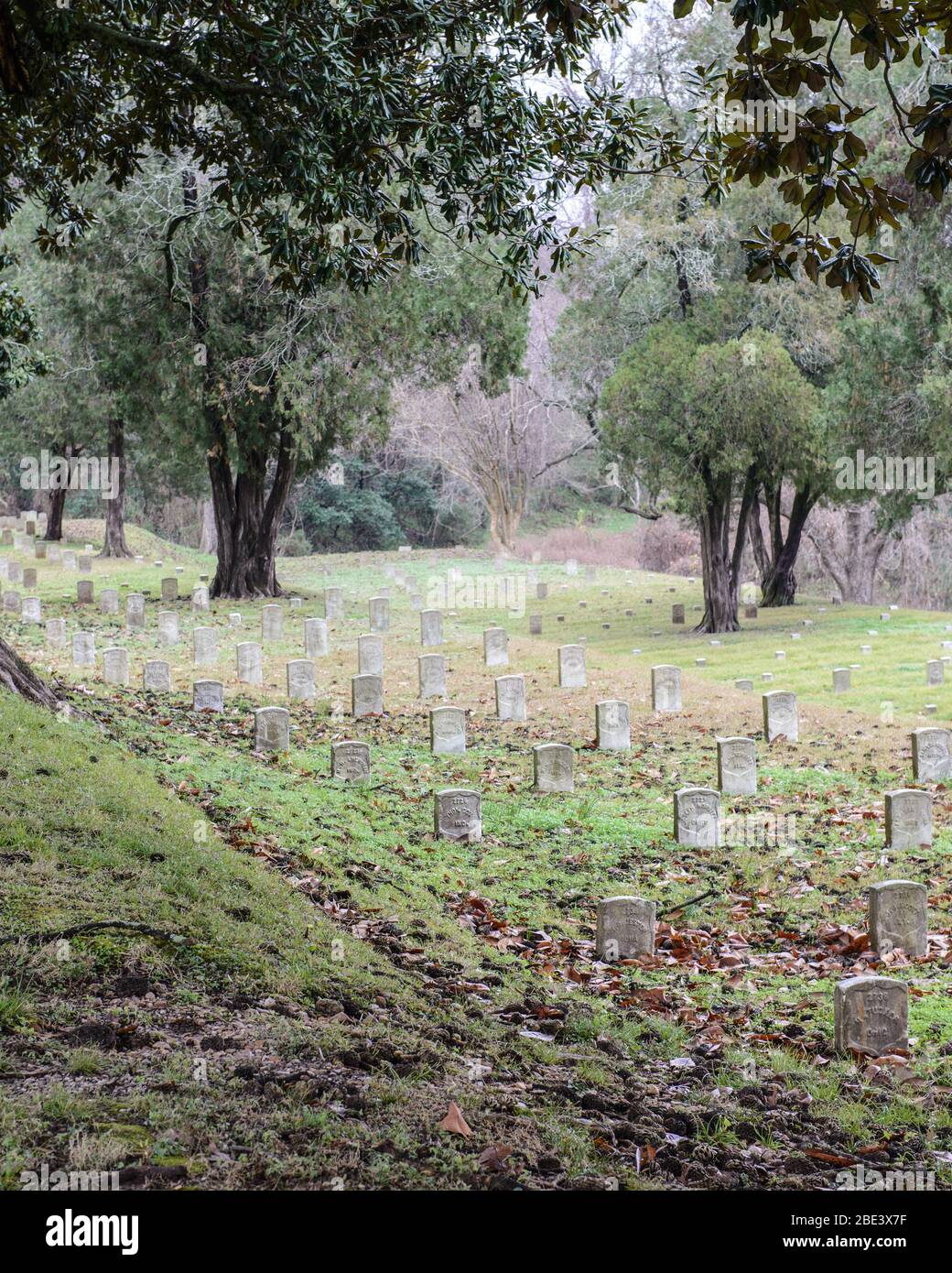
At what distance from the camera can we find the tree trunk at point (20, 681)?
11.1 metres

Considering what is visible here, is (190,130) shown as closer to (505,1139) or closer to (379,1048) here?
(379,1048)

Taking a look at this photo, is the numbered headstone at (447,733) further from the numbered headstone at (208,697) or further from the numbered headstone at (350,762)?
the numbered headstone at (208,697)

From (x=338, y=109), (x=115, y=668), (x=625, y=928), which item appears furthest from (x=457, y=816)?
(x=115, y=668)

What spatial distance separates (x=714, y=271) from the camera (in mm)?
27672

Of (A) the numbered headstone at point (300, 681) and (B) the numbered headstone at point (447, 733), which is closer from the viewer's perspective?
(B) the numbered headstone at point (447, 733)

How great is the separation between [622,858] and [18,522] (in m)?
41.7

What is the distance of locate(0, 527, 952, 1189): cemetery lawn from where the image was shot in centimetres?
437

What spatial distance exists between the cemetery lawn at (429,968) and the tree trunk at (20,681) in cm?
54

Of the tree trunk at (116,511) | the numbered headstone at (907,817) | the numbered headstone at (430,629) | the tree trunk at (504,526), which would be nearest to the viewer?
the numbered headstone at (907,817)

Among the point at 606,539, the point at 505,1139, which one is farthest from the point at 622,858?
the point at 606,539

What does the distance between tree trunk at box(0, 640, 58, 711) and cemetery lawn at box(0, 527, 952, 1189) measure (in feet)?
1.79

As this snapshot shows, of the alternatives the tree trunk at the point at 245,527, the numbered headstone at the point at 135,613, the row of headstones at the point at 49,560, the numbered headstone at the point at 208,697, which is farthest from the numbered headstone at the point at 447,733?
the row of headstones at the point at 49,560

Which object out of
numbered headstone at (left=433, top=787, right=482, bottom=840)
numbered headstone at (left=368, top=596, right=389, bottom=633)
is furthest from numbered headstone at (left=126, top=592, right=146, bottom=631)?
numbered headstone at (left=433, top=787, right=482, bottom=840)

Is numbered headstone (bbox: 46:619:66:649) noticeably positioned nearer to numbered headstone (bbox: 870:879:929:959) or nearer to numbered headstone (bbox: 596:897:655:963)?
numbered headstone (bbox: 596:897:655:963)
